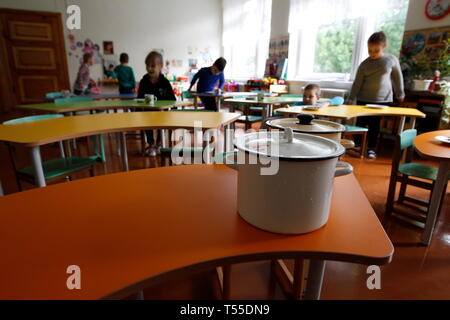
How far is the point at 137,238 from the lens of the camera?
0.60 metres

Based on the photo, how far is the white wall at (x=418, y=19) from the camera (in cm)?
358

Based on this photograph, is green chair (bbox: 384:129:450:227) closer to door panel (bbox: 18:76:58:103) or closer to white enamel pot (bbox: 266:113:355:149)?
white enamel pot (bbox: 266:113:355:149)

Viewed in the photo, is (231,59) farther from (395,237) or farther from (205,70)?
(395,237)

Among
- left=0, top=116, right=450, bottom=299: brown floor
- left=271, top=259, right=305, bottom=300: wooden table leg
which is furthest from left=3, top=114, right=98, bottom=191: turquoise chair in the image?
left=271, top=259, right=305, bottom=300: wooden table leg

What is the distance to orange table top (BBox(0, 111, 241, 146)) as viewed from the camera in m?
1.49

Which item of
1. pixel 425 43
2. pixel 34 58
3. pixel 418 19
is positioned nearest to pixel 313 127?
pixel 425 43

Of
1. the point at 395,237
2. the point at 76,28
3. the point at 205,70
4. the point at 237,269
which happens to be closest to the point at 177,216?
the point at 237,269

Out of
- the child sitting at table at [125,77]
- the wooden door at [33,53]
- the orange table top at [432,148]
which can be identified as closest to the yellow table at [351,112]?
the orange table top at [432,148]

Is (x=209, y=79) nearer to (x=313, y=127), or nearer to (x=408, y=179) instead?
(x=408, y=179)

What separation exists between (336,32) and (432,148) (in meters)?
4.05

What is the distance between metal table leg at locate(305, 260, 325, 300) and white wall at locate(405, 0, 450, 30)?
4144mm

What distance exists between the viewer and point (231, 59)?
797 cm

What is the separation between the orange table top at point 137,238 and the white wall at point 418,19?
158 inches

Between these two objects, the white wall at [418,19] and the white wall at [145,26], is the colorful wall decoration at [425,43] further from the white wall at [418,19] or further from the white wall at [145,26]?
the white wall at [145,26]
